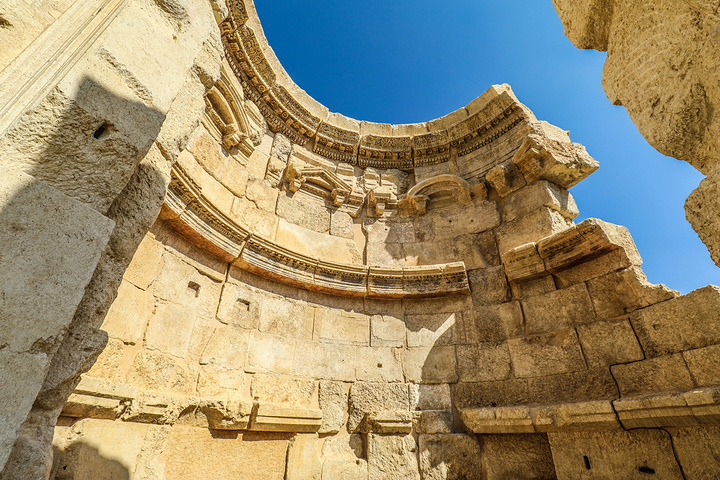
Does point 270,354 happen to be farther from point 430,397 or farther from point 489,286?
point 489,286

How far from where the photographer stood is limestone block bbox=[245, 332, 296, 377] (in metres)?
3.97

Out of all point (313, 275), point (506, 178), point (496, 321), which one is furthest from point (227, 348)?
point (506, 178)

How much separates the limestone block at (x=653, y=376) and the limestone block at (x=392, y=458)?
2.31 meters

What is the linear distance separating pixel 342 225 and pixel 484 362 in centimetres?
290

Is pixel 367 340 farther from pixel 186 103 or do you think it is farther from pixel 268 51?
pixel 268 51

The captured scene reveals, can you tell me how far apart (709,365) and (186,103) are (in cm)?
467

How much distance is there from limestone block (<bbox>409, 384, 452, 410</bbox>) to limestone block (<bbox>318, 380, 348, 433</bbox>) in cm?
87

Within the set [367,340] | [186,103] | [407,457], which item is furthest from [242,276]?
[407,457]

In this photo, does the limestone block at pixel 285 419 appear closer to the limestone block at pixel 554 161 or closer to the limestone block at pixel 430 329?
the limestone block at pixel 430 329

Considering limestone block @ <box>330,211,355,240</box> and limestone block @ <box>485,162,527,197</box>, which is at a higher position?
limestone block @ <box>485,162,527,197</box>

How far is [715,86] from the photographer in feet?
4.72

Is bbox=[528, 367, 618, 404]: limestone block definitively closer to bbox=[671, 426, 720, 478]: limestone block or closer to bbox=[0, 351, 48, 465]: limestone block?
bbox=[671, 426, 720, 478]: limestone block

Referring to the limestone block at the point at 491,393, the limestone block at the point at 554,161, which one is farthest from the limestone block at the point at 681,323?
the limestone block at the point at 554,161

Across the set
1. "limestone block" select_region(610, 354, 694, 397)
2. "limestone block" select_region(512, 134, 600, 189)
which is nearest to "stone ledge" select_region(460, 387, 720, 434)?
"limestone block" select_region(610, 354, 694, 397)
